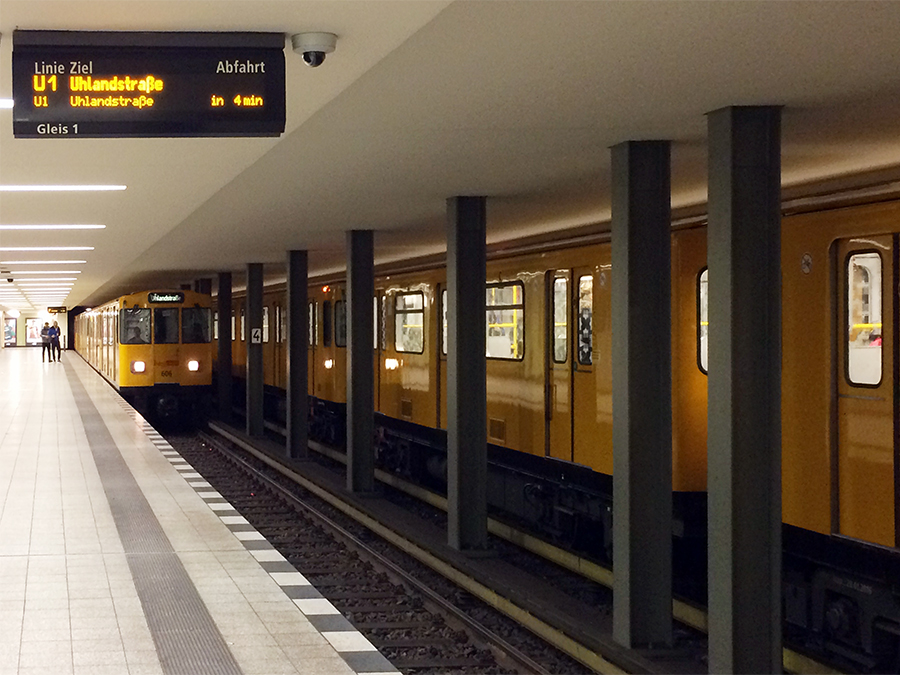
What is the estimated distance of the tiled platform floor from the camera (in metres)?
5.91

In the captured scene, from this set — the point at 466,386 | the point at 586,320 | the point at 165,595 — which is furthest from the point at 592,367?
the point at 165,595

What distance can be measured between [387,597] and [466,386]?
2.03 m

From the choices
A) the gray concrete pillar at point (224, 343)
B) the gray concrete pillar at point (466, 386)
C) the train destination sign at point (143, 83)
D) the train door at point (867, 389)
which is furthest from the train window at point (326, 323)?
the train destination sign at point (143, 83)

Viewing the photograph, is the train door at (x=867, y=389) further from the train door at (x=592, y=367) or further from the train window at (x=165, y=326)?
the train window at (x=165, y=326)

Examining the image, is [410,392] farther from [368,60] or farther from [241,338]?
[241,338]

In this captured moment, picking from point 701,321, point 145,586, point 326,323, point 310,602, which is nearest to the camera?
point 310,602

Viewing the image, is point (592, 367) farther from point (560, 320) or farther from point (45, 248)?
point (45, 248)

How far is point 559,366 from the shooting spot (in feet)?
33.8

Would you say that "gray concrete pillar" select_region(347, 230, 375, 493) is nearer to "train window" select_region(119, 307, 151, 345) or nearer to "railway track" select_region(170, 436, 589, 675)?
"railway track" select_region(170, 436, 589, 675)

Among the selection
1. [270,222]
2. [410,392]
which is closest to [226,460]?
[410,392]

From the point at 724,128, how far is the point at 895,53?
1.26m

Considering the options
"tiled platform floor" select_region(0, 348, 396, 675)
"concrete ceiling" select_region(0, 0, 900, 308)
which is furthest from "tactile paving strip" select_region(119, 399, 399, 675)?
"concrete ceiling" select_region(0, 0, 900, 308)

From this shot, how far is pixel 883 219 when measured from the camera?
20.9 ft

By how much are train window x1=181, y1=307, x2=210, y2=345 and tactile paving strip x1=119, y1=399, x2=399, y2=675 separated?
12.4 meters
